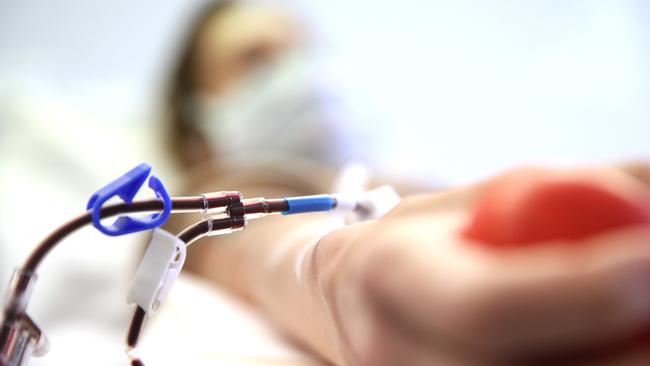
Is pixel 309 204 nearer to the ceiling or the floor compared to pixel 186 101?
nearer to the floor

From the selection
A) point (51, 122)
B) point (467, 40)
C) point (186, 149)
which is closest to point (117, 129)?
point (51, 122)

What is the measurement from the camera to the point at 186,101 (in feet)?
4.58

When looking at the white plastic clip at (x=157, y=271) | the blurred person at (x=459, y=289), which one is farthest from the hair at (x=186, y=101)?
the white plastic clip at (x=157, y=271)

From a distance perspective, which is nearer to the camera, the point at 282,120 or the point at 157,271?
the point at 157,271

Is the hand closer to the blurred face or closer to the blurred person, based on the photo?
the blurred person

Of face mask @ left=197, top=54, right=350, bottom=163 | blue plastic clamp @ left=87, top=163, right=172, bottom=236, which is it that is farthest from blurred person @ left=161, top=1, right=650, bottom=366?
face mask @ left=197, top=54, right=350, bottom=163

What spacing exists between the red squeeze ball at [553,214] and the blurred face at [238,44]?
113 centimetres

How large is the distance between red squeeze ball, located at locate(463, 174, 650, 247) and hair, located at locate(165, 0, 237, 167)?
3.82 feet


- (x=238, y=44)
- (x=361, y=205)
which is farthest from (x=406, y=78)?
(x=361, y=205)

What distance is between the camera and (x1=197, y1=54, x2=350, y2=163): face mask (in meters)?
1.11

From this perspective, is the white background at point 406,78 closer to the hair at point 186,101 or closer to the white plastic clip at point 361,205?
the hair at point 186,101

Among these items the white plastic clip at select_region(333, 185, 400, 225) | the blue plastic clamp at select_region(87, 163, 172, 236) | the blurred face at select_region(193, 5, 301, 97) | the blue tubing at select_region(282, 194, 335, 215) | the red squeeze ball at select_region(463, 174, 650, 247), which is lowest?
the white plastic clip at select_region(333, 185, 400, 225)

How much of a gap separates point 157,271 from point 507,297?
9.3 inches

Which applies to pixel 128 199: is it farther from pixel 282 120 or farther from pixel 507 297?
pixel 282 120
